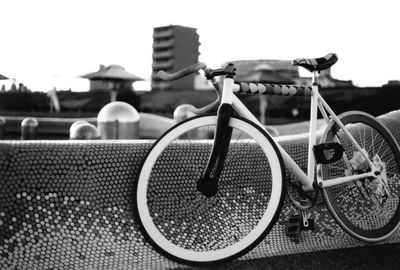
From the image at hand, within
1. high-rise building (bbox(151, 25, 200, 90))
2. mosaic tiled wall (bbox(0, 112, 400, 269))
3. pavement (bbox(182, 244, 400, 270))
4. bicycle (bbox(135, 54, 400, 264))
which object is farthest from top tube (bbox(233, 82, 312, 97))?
high-rise building (bbox(151, 25, 200, 90))

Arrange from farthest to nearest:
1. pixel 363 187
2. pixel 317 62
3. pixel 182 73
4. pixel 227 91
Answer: pixel 363 187 < pixel 317 62 < pixel 227 91 < pixel 182 73

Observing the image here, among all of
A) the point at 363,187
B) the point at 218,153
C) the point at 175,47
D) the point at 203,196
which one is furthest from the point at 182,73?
the point at 175,47

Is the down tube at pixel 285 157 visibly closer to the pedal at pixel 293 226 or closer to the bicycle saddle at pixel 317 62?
the pedal at pixel 293 226

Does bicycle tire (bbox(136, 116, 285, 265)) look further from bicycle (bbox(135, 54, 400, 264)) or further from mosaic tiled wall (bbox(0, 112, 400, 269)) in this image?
mosaic tiled wall (bbox(0, 112, 400, 269))

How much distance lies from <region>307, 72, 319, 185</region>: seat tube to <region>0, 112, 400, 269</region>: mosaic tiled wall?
986mm

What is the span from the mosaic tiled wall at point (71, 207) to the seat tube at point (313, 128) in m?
0.99

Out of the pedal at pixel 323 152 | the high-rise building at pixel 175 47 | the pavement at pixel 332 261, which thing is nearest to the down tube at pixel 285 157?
the pedal at pixel 323 152

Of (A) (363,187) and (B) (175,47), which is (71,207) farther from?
(B) (175,47)

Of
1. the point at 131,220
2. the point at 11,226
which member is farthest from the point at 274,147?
the point at 11,226

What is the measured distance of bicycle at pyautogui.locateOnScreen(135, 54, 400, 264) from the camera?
236 cm

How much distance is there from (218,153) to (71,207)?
2.60 ft

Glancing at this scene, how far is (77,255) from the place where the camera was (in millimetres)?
2336

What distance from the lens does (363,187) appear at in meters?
3.05

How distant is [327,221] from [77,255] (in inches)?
63.8
